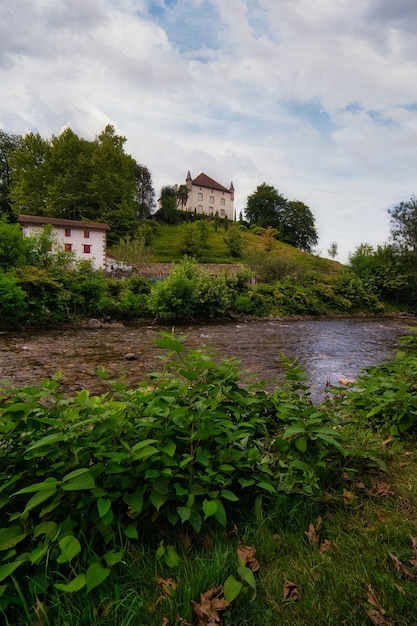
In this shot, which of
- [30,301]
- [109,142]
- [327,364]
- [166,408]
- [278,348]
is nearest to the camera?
[166,408]

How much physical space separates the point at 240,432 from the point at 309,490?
61 cm

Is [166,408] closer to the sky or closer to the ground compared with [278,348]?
closer to the sky

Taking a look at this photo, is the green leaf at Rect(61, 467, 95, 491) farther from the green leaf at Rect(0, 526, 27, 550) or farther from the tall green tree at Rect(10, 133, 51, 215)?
the tall green tree at Rect(10, 133, 51, 215)

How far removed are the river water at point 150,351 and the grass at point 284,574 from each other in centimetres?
464

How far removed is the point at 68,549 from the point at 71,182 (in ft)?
185

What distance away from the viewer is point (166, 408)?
214 centimetres

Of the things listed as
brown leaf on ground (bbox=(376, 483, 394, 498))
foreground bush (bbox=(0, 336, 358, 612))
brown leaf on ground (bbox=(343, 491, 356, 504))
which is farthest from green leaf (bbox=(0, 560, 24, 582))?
brown leaf on ground (bbox=(376, 483, 394, 498))

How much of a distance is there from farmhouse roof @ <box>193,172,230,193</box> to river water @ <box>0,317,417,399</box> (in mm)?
79541

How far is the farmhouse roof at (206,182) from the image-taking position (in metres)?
89.8

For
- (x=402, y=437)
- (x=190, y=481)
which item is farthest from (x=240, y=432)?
(x=402, y=437)

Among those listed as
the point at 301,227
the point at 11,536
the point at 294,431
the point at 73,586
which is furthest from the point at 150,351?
the point at 301,227

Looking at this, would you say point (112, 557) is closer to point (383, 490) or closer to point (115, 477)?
point (115, 477)

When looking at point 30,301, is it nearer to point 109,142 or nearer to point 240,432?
point 240,432

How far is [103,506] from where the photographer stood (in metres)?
1.60
